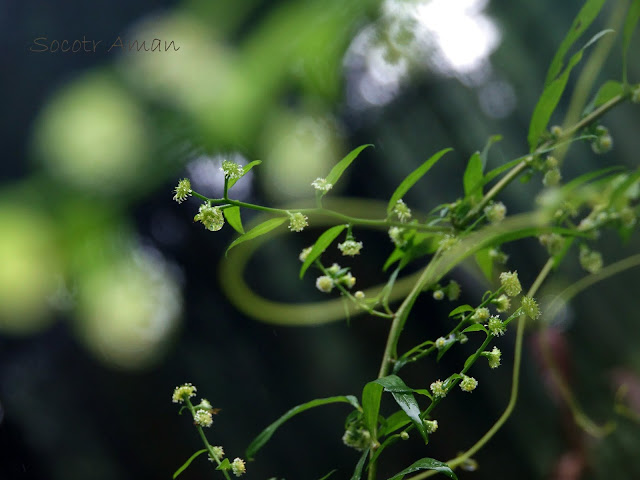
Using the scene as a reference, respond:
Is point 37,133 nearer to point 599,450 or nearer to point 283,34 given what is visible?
point 283,34

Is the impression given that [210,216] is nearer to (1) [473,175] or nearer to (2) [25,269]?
(1) [473,175]

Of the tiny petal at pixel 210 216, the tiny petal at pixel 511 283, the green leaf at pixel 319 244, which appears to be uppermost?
the tiny petal at pixel 210 216

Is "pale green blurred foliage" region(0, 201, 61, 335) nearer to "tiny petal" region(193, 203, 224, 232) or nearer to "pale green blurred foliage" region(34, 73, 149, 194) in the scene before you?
"pale green blurred foliage" region(34, 73, 149, 194)

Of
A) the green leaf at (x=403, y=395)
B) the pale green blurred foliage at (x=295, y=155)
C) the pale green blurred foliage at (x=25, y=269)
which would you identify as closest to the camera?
the green leaf at (x=403, y=395)

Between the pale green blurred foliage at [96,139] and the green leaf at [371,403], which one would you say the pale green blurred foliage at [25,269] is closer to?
the pale green blurred foliage at [96,139]

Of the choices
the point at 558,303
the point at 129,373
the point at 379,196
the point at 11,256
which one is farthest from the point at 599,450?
the point at 11,256

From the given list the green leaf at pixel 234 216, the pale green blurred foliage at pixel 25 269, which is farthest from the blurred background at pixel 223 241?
the green leaf at pixel 234 216
